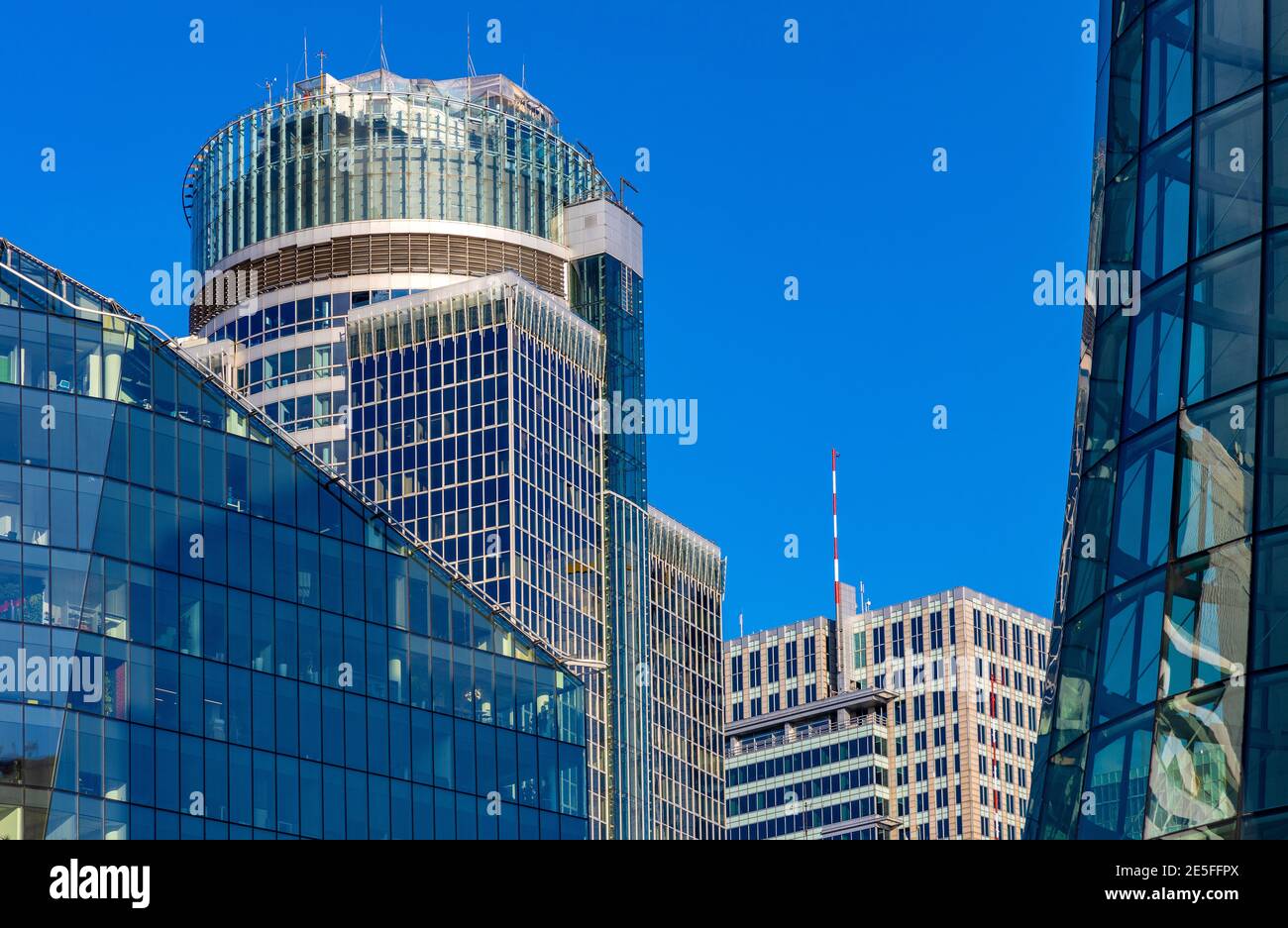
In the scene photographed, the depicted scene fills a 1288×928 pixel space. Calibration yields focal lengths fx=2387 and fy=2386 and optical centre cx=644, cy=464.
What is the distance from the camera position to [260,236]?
7589 inches

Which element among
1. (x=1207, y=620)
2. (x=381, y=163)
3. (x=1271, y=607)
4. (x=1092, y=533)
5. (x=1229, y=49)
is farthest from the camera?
(x=381, y=163)

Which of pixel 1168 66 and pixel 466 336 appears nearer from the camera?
pixel 1168 66

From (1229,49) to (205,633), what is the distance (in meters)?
50.7

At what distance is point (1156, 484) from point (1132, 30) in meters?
10.4

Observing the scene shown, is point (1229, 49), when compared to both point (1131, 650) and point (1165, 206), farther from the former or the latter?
point (1131, 650)

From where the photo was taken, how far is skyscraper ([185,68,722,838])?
17575cm

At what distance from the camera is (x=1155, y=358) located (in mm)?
42594

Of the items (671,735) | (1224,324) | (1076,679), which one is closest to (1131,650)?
(1076,679)

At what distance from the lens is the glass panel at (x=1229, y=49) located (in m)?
42.6

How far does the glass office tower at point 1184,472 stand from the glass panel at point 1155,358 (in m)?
0.05

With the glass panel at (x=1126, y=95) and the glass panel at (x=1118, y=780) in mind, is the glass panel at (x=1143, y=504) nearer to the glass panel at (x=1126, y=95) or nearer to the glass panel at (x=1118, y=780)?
the glass panel at (x=1118, y=780)

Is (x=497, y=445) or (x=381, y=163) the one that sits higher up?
(x=381, y=163)
